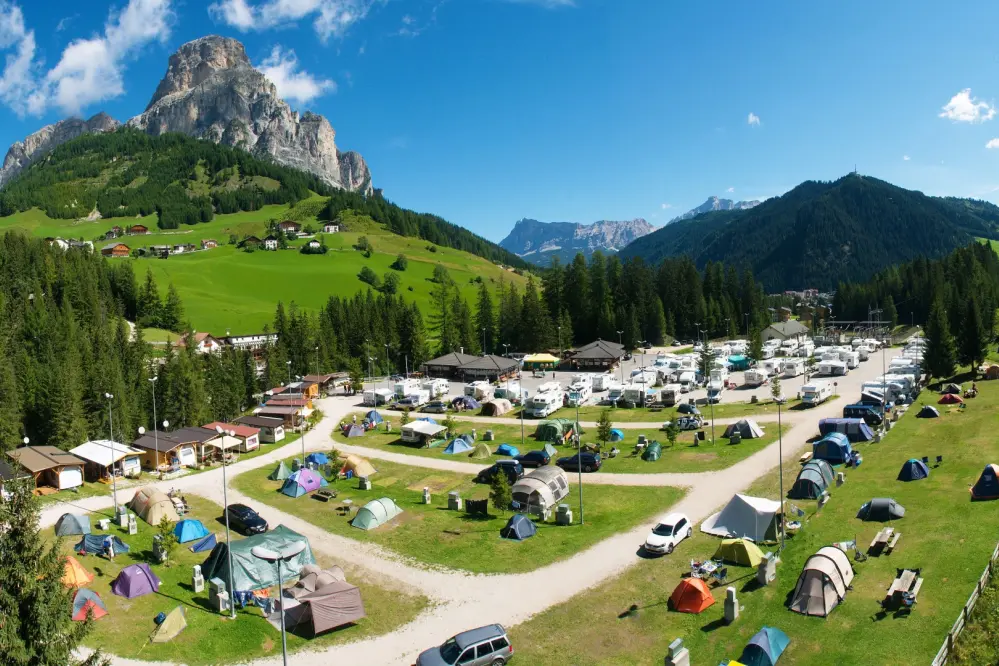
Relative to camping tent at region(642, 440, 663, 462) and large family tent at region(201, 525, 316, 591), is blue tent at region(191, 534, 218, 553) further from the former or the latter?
camping tent at region(642, 440, 663, 462)

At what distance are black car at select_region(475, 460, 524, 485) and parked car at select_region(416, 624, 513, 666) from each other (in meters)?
15.4

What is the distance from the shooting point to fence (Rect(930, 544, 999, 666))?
13781mm

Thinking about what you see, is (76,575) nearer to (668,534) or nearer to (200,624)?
(200,624)

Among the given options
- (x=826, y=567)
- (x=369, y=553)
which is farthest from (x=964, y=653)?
(x=369, y=553)

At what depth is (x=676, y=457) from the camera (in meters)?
34.1

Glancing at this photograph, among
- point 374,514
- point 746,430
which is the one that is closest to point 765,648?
point 374,514

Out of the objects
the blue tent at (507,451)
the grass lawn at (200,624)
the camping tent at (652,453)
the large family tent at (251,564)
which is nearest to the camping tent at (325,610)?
the grass lawn at (200,624)

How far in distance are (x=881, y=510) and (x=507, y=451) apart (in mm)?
20262

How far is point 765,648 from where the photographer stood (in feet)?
47.6

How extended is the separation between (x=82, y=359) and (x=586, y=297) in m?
65.2

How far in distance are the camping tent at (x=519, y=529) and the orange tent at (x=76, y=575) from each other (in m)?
14.3

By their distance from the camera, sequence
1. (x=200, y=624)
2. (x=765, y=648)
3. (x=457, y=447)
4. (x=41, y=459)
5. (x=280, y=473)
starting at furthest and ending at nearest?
1. (x=457, y=447)
2. (x=280, y=473)
3. (x=41, y=459)
4. (x=200, y=624)
5. (x=765, y=648)

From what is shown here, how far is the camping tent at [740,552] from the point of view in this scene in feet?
66.0

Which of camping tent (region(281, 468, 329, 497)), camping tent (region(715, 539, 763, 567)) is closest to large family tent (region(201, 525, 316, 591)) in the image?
camping tent (region(281, 468, 329, 497))
